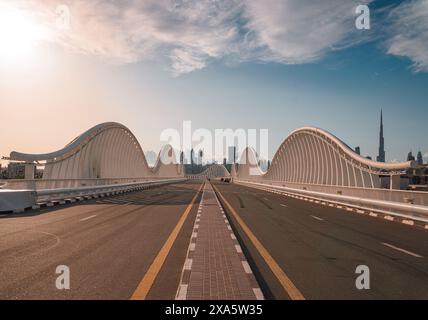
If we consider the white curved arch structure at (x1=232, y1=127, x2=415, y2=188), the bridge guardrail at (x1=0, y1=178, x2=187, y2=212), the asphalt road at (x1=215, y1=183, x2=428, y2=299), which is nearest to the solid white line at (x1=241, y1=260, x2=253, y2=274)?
the asphalt road at (x1=215, y1=183, x2=428, y2=299)

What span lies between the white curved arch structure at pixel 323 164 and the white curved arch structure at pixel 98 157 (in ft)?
110

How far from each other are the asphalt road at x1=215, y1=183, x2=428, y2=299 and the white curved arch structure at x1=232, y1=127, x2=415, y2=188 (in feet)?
98.2

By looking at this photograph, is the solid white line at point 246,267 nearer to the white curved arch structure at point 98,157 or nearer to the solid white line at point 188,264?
the solid white line at point 188,264

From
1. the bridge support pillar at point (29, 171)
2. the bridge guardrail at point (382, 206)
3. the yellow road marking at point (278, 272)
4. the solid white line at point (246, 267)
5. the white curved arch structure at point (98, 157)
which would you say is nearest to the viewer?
the yellow road marking at point (278, 272)

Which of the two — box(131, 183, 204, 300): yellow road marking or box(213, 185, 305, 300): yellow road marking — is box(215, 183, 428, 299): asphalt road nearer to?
box(213, 185, 305, 300): yellow road marking

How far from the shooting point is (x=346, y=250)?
31.6 ft

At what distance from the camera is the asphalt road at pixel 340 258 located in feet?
19.8

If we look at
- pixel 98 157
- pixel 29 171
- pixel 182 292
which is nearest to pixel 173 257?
pixel 182 292

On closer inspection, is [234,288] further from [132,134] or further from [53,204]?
[132,134]

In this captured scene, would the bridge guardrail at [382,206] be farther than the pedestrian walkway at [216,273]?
Yes

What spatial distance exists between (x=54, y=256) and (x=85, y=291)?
116 inches

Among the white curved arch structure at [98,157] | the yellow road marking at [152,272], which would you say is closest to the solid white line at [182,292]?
the yellow road marking at [152,272]

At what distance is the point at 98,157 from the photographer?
60.9 m
